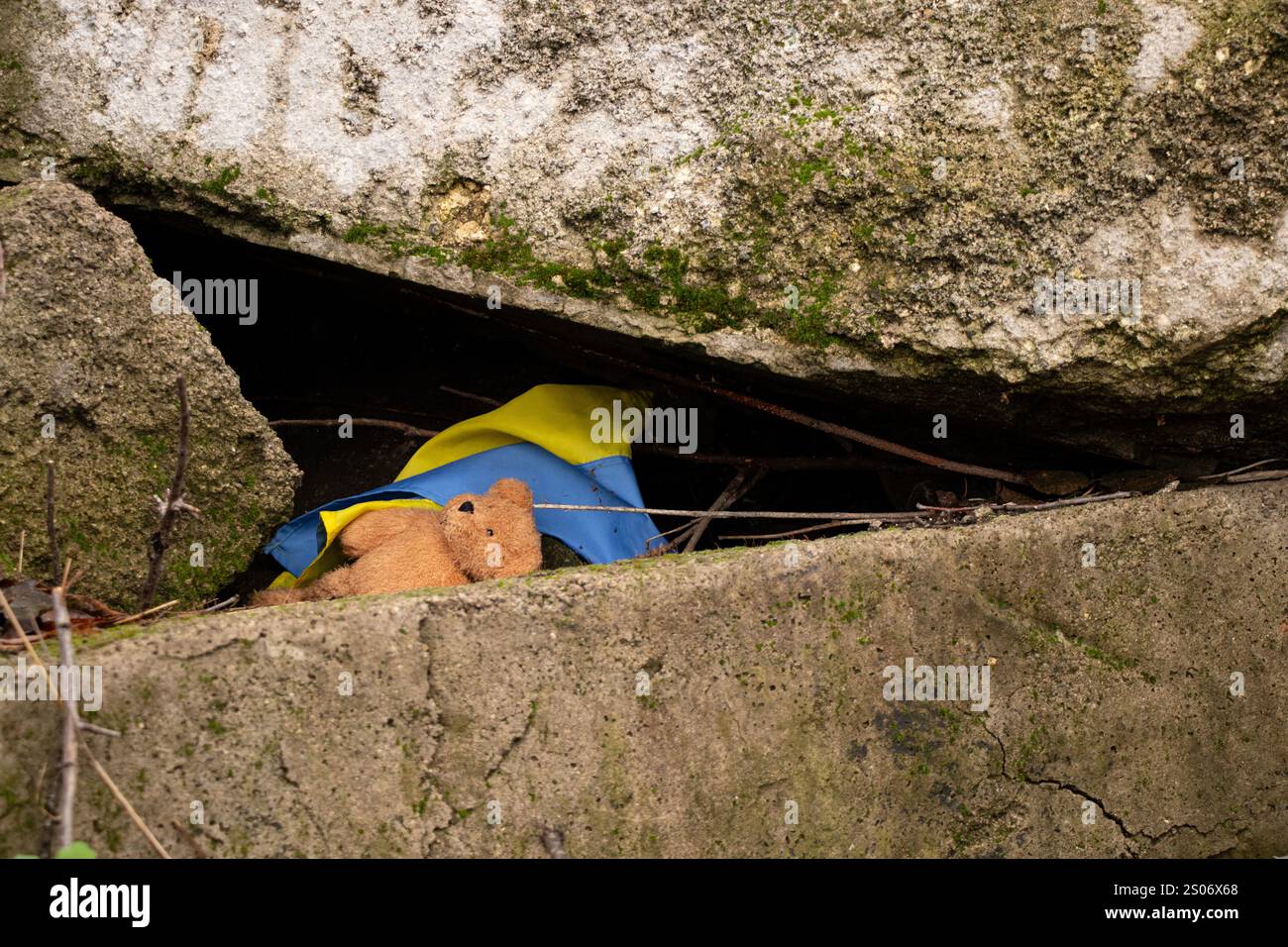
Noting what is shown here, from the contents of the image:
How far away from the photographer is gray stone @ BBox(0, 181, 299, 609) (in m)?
2.08

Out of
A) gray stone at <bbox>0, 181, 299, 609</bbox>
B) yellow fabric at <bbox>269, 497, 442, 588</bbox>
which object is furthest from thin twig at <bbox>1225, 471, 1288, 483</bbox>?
gray stone at <bbox>0, 181, 299, 609</bbox>

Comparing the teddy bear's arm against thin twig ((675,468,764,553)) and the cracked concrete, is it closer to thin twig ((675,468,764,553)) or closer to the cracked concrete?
the cracked concrete

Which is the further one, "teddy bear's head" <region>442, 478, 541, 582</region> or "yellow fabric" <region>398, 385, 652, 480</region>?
"yellow fabric" <region>398, 385, 652, 480</region>

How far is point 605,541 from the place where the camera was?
2.62 meters

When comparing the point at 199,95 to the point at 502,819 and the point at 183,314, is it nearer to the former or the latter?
the point at 183,314

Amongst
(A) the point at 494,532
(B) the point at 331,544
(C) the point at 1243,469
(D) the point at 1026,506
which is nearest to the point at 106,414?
(B) the point at 331,544

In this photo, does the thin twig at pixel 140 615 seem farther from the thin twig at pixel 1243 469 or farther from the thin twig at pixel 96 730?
the thin twig at pixel 1243 469

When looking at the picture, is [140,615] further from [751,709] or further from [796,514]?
[796,514]

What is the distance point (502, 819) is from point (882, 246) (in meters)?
1.33

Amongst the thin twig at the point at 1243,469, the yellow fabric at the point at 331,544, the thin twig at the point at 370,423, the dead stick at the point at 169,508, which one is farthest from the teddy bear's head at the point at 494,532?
the thin twig at the point at 1243,469

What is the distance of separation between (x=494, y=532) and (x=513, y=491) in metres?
0.12

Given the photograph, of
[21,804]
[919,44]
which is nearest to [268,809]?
[21,804]

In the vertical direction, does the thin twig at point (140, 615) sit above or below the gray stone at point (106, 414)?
below

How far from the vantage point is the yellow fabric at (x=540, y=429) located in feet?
8.77
